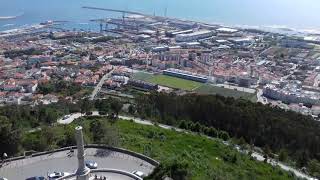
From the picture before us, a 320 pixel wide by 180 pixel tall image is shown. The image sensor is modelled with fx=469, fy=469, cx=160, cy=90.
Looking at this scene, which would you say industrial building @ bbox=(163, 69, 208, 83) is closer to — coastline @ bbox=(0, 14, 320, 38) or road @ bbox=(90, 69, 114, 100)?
road @ bbox=(90, 69, 114, 100)

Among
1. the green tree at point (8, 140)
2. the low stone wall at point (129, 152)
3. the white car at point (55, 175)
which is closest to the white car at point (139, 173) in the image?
the low stone wall at point (129, 152)

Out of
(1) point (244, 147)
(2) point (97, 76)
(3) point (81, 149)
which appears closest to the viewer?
(3) point (81, 149)

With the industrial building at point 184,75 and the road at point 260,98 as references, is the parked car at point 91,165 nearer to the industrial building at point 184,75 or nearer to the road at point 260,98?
the road at point 260,98

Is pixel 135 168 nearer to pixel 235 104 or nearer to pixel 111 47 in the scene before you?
pixel 235 104

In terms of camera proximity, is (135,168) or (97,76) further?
(97,76)

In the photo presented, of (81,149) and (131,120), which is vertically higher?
(81,149)

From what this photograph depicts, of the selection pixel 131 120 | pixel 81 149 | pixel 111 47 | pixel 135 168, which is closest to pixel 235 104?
pixel 131 120

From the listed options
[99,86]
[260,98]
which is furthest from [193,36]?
[260,98]
